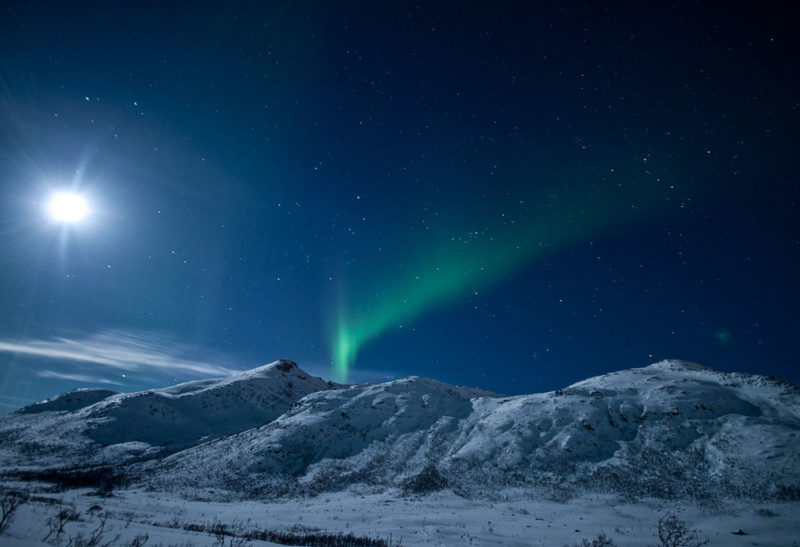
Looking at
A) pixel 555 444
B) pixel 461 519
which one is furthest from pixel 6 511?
pixel 555 444

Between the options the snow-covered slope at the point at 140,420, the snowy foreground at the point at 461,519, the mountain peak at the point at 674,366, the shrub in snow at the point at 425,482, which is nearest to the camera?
the snowy foreground at the point at 461,519

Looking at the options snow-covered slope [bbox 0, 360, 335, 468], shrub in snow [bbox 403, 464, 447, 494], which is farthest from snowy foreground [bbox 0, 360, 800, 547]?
snow-covered slope [bbox 0, 360, 335, 468]

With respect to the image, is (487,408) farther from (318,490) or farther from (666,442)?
(318,490)

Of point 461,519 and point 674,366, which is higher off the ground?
point 674,366

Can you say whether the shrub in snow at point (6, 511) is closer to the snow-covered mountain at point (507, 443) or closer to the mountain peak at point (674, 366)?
the snow-covered mountain at point (507, 443)

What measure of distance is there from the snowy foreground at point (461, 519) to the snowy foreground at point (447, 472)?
0.57 ft

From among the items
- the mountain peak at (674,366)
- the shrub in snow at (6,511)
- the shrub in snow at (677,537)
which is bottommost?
the shrub in snow at (677,537)

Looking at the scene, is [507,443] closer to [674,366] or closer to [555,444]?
[555,444]

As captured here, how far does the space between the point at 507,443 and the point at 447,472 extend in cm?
948

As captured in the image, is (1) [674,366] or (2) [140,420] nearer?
(1) [674,366]

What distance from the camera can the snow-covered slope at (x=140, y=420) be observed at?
6638 centimetres

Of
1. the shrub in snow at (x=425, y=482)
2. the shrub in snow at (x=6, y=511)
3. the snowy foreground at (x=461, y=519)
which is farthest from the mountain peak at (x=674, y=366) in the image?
the shrub in snow at (x=6, y=511)

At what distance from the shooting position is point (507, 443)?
44375 millimetres

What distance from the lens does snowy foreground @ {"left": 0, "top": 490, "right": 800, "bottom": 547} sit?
17.1 m
